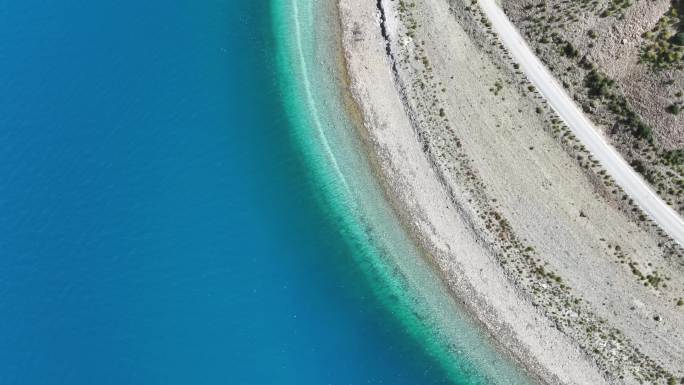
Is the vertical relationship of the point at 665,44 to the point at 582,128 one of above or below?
above

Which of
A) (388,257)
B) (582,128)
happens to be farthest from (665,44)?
(388,257)

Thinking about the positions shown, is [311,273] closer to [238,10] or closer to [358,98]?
[358,98]

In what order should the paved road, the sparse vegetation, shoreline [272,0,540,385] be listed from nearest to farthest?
the sparse vegetation → the paved road → shoreline [272,0,540,385]

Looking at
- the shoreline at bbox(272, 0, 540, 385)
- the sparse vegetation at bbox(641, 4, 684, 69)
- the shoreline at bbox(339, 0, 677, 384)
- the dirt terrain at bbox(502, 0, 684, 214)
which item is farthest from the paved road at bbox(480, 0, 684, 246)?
the shoreline at bbox(272, 0, 540, 385)

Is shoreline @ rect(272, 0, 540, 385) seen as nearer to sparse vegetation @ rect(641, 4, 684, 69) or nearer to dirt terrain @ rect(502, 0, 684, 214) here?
dirt terrain @ rect(502, 0, 684, 214)

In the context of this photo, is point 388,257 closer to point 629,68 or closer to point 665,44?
point 629,68

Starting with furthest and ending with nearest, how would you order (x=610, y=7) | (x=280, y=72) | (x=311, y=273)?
(x=280, y=72) < (x=311, y=273) < (x=610, y=7)

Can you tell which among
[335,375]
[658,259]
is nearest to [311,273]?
[335,375]
